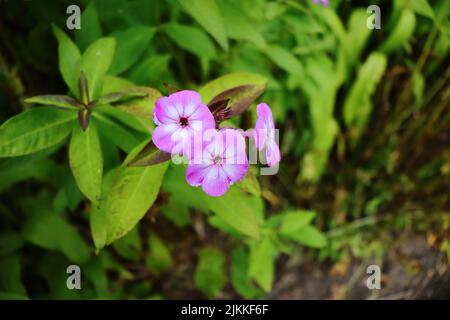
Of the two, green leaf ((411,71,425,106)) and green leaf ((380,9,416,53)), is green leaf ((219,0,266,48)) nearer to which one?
green leaf ((380,9,416,53))

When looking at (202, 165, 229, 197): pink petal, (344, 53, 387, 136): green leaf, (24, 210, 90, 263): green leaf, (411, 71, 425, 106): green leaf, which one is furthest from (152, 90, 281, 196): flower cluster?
(411, 71, 425, 106): green leaf

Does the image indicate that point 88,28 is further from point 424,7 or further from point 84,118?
point 424,7

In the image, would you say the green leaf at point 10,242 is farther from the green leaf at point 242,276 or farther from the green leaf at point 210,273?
the green leaf at point 242,276

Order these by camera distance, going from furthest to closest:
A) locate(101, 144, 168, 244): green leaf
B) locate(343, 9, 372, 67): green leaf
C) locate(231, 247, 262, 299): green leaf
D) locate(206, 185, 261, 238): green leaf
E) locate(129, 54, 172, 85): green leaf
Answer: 1. locate(343, 9, 372, 67): green leaf
2. locate(231, 247, 262, 299): green leaf
3. locate(129, 54, 172, 85): green leaf
4. locate(206, 185, 261, 238): green leaf
5. locate(101, 144, 168, 244): green leaf

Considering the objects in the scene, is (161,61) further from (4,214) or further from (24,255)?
(24,255)

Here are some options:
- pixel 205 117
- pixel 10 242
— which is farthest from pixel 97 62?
pixel 10 242

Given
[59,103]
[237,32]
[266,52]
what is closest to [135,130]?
[59,103]

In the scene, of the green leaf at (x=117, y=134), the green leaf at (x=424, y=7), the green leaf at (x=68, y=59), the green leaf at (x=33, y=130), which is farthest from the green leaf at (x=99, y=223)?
the green leaf at (x=424, y=7)
